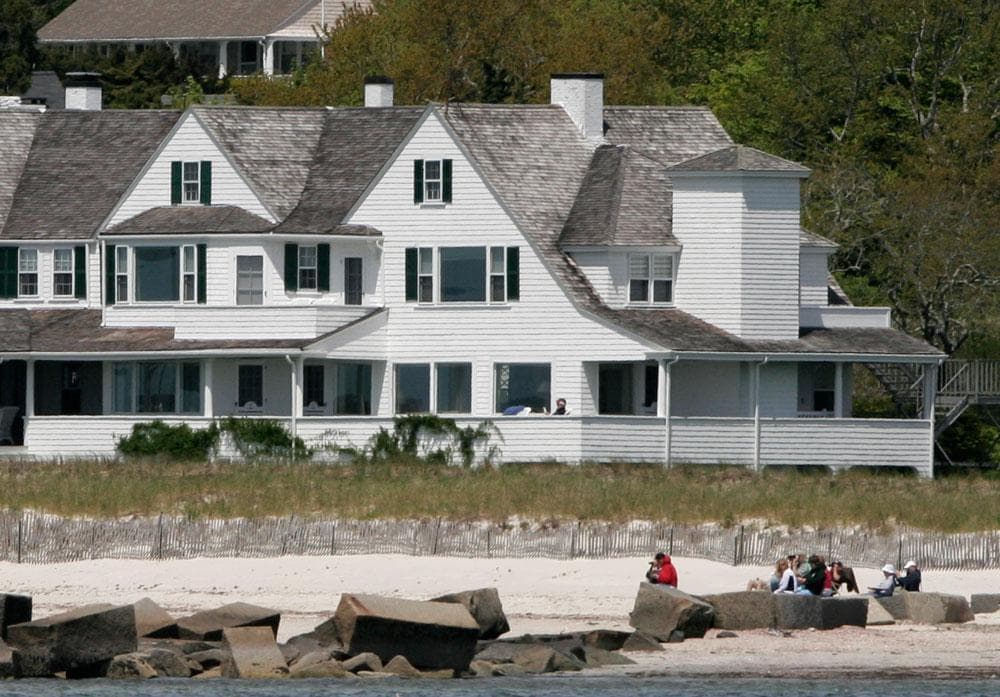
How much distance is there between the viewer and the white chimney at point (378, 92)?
67438 mm

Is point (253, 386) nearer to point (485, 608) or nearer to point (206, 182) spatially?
point (206, 182)

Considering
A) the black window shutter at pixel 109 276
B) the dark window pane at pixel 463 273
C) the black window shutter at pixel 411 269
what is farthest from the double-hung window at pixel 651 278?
the black window shutter at pixel 109 276

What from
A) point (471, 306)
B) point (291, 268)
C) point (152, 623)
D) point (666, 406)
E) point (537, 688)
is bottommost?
point (537, 688)

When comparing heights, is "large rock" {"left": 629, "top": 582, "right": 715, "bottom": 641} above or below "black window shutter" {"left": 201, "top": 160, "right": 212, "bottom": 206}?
below

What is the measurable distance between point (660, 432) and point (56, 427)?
41.4 ft

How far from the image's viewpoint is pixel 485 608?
4116 centimetres

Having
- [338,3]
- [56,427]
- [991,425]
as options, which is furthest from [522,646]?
[338,3]

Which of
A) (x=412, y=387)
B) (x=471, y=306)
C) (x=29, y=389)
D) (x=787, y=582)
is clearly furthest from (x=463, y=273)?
(x=787, y=582)

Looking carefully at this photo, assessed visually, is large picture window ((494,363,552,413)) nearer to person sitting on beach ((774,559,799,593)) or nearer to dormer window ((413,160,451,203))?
dormer window ((413,160,451,203))

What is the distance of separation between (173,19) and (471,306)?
62.5 metres

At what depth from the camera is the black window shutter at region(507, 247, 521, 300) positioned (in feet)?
203

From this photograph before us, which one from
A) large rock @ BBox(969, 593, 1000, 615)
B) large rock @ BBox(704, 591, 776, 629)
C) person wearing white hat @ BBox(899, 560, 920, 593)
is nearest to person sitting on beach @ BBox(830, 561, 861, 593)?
person wearing white hat @ BBox(899, 560, 920, 593)

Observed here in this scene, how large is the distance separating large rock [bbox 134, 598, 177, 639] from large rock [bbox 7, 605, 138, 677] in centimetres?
150

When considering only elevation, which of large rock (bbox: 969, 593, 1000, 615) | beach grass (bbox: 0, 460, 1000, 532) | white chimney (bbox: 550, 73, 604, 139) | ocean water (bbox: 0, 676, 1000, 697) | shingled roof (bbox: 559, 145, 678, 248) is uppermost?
white chimney (bbox: 550, 73, 604, 139)
